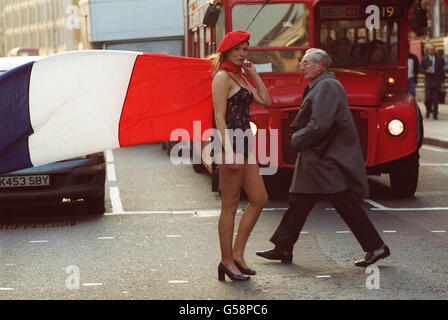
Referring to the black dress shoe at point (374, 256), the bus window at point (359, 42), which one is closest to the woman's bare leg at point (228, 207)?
the black dress shoe at point (374, 256)

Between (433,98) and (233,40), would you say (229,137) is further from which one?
(433,98)

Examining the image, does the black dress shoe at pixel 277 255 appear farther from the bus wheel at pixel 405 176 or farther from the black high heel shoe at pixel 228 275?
the bus wheel at pixel 405 176

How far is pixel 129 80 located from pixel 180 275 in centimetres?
180

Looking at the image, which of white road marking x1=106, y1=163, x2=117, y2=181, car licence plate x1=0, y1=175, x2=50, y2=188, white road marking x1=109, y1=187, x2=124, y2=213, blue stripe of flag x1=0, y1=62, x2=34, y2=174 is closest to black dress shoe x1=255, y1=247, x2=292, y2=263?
blue stripe of flag x1=0, y1=62, x2=34, y2=174

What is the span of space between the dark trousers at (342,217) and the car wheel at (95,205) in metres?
3.52

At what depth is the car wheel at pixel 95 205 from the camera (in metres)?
11.1

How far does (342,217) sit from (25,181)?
411 centimetres

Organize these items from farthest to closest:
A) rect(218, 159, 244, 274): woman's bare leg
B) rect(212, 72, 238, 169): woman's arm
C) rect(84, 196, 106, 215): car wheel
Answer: rect(84, 196, 106, 215): car wheel → rect(218, 159, 244, 274): woman's bare leg → rect(212, 72, 238, 169): woman's arm

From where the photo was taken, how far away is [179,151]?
19.9 m

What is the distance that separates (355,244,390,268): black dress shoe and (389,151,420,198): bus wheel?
4.44 metres

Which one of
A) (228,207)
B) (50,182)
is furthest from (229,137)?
(50,182)

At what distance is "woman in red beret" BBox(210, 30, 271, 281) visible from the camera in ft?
23.5
